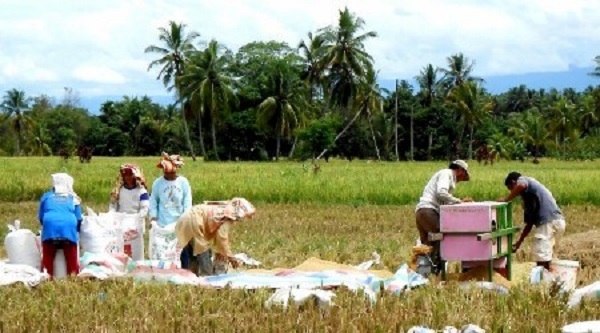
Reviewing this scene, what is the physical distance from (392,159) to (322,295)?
4821 centimetres

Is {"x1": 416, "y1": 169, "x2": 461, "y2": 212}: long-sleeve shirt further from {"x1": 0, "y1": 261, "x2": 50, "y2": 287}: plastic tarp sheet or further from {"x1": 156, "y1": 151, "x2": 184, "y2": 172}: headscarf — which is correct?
{"x1": 0, "y1": 261, "x2": 50, "y2": 287}: plastic tarp sheet

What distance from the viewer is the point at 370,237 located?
12.3 meters

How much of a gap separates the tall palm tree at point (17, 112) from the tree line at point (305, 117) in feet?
0.22

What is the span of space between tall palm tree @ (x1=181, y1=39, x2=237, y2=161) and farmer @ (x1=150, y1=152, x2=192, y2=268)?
128 ft

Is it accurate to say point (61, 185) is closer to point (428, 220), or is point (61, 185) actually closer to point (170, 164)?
point (170, 164)

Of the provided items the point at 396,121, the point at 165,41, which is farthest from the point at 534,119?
the point at 165,41

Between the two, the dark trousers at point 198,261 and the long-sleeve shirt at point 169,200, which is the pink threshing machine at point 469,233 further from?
the long-sleeve shirt at point 169,200

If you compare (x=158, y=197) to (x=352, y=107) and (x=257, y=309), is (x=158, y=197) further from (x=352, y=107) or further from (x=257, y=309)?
(x=352, y=107)

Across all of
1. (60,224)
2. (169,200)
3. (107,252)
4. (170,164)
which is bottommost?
(107,252)

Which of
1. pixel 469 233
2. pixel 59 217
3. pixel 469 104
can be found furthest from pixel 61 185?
pixel 469 104

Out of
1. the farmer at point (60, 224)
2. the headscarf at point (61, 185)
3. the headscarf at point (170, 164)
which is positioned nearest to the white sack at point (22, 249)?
the farmer at point (60, 224)

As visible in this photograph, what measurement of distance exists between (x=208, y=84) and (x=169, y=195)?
3969cm

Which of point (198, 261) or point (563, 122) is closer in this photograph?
point (198, 261)

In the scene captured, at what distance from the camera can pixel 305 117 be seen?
50531 mm
